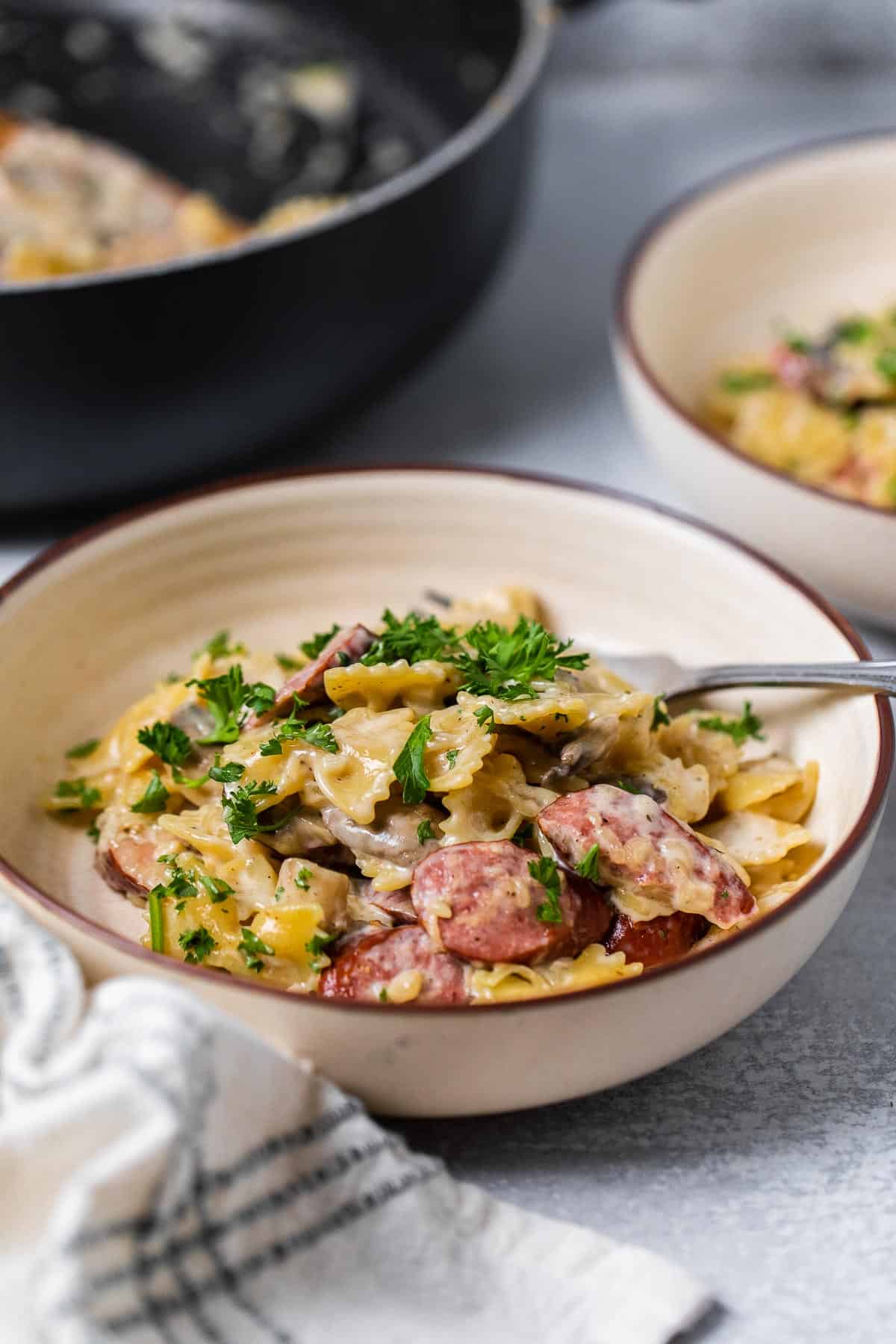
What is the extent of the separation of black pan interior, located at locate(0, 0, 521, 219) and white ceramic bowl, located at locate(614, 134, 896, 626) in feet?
2.53

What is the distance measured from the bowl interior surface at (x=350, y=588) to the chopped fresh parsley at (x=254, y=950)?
43 cm

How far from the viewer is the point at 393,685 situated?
6.78 ft

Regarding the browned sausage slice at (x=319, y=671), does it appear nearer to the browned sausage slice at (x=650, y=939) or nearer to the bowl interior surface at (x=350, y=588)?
the bowl interior surface at (x=350, y=588)

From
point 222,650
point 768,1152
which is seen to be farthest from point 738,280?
point 768,1152

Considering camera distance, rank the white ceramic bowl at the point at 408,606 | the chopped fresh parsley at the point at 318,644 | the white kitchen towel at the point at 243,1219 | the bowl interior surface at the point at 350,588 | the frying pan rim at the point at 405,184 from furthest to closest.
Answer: the frying pan rim at the point at 405,184
the bowl interior surface at the point at 350,588
the chopped fresh parsley at the point at 318,644
the white ceramic bowl at the point at 408,606
the white kitchen towel at the point at 243,1219

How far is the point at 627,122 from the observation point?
4988 mm

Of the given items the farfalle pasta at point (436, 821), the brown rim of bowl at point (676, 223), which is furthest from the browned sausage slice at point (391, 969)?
the brown rim of bowl at point (676, 223)

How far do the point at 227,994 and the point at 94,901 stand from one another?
1.64ft

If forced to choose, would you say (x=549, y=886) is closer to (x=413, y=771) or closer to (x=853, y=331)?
(x=413, y=771)

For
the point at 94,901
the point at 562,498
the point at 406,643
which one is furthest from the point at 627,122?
the point at 94,901

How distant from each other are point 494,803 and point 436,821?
84 mm

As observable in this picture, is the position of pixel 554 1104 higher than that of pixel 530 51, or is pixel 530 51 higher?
pixel 530 51

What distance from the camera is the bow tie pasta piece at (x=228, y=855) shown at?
1938mm

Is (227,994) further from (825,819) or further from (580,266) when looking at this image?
(580,266)
